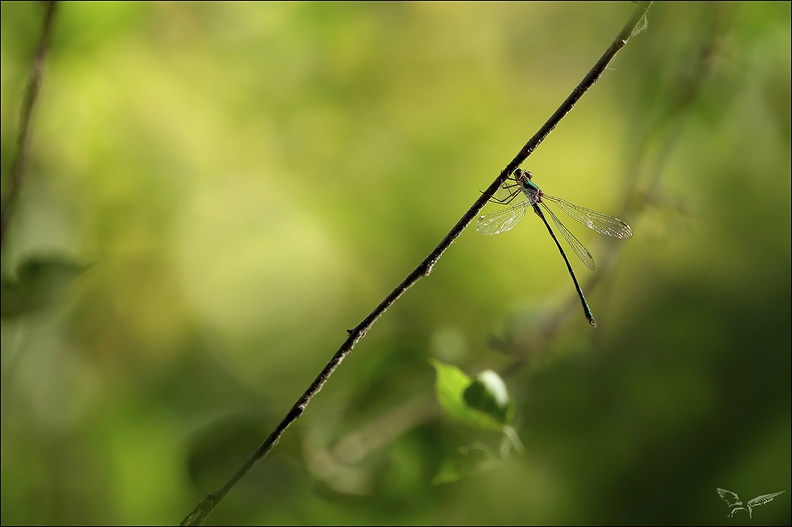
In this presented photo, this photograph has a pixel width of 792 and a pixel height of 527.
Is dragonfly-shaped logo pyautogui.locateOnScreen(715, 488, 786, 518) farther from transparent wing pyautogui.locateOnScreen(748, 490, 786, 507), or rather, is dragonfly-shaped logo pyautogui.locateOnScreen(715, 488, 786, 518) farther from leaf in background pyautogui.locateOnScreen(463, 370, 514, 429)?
leaf in background pyautogui.locateOnScreen(463, 370, 514, 429)

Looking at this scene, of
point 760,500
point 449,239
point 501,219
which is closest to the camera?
point 449,239

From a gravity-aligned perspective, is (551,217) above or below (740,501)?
above

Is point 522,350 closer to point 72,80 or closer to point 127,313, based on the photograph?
point 127,313

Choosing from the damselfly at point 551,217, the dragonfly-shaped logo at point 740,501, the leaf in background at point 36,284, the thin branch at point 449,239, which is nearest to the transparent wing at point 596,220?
the damselfly at point 551,217

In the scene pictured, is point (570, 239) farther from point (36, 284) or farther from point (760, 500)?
point (36, 284)

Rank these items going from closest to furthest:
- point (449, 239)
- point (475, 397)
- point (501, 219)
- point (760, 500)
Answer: point (449, 239) < point (475, 397) < point (760, 500) < point (501, 219)

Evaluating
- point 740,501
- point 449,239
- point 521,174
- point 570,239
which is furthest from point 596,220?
point 449,239

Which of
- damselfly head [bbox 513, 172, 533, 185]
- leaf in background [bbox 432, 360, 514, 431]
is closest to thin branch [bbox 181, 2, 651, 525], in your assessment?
leaf in background [bbox 432, 360, 514, 431]

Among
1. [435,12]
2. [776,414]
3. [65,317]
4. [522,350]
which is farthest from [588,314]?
[65,317]
